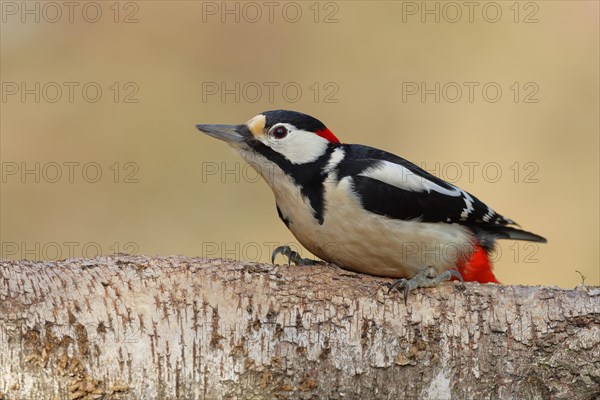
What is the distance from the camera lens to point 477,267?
170 inches

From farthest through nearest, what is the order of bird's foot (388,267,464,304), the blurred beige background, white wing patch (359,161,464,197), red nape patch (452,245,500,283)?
the blurred beige background, red nape patch (452,245,500,283), white wing patch (359,161,464,197), bird's foot (388,267,464,304)

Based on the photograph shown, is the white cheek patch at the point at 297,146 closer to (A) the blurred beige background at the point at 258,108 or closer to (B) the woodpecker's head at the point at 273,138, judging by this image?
(B) the woodpecker's head at the point at 273,138

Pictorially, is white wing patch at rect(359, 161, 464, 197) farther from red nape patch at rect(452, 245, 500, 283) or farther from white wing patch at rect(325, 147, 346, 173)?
red nape patch at rect(452, 245, 500, 283)

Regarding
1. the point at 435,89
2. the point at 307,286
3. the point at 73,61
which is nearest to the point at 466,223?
the point at 307,286

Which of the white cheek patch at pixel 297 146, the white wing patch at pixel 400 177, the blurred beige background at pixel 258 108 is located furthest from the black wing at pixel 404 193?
the blurred beige background at pixel 258 108

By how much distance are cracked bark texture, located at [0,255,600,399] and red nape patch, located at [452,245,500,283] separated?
23.5 inches

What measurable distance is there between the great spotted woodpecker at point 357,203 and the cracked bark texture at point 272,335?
362mm

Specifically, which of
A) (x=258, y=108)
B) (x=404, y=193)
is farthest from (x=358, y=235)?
(x=258, y=108)

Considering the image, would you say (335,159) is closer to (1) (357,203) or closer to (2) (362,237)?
(1) (357,203)

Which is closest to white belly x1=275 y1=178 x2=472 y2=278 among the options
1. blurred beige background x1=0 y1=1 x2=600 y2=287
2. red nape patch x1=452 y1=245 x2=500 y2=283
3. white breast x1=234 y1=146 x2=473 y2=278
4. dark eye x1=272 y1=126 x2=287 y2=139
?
white breast x1=234 y1=146 x2=473 y2=278

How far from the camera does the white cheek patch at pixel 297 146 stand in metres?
4.12

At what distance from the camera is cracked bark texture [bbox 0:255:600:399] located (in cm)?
321

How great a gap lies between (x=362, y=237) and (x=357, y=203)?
17cm

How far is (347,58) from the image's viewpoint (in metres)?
9.03
